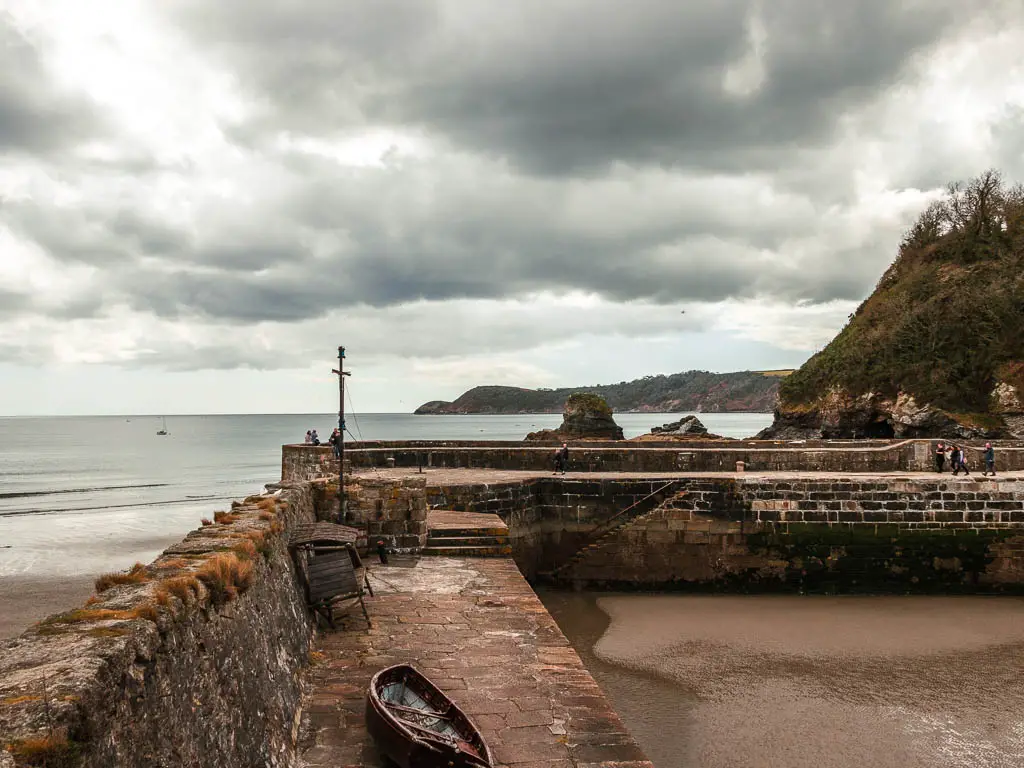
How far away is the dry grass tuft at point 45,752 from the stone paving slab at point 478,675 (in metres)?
3.12

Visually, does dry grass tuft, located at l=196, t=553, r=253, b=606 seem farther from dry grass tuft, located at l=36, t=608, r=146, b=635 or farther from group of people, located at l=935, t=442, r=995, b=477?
group of people, located at l=935, t=442, r=995, b=477

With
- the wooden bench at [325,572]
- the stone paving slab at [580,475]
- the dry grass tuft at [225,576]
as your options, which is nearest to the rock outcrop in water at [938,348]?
the stone paving slab at [580,475]

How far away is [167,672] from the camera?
11.4ft

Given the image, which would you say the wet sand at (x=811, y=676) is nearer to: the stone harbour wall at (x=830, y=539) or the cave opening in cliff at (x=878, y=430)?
the stone harbour wall at (x=830, y=539)

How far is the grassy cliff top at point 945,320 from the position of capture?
39438mm

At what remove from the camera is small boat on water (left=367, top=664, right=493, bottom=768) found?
190 inches

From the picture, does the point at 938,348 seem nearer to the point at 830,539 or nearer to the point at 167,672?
the point at 830,539

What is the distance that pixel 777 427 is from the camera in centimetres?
5081

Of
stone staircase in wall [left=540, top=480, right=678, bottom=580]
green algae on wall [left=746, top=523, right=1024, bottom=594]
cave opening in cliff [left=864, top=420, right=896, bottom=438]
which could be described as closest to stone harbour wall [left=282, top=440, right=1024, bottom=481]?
stone staircase in wall [left=540, top=480, right=678, bottom=580]

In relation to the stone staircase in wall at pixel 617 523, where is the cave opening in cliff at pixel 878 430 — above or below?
above

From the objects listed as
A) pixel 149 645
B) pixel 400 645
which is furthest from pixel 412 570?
pixel 149 645

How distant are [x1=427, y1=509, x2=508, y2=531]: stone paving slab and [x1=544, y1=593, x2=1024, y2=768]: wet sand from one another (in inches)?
101

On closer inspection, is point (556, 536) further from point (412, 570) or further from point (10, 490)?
point (10, 490)

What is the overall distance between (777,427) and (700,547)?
37697 mm
